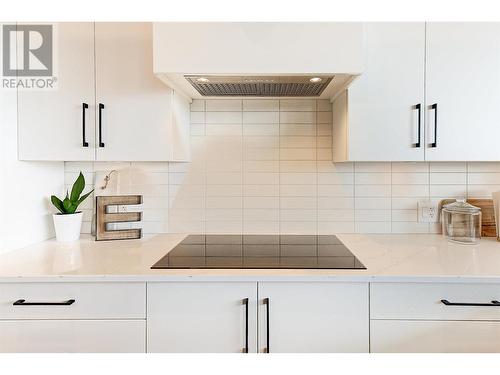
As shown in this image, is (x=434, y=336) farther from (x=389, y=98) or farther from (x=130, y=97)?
(x=130, y=97)

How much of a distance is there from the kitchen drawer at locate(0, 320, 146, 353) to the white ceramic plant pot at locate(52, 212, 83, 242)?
62 centimetres

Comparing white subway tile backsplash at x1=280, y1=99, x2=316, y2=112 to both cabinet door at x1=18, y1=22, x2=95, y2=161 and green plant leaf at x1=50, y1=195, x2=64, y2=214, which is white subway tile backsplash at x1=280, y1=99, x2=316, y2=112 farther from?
Answer: green plant leaf at x1=50, y1=195, x2=64, y2=214

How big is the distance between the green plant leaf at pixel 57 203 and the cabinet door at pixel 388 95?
1.51 m

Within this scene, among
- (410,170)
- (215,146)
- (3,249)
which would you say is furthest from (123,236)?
(410,170)

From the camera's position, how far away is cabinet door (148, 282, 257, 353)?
1344mm

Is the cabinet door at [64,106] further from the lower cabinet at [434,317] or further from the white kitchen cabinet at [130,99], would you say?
the lower cabinet at [434,317]

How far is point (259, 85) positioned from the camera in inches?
67.4

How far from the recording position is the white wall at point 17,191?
1.66 m

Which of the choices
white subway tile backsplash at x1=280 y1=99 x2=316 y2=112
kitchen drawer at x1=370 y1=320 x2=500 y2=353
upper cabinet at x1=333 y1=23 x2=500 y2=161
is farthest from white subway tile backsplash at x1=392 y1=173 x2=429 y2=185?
kitchen drawer at x1=370 y1=320 x2=500 y2=353

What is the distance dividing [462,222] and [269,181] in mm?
1066

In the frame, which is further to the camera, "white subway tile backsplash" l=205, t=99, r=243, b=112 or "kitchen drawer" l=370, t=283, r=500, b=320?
"white subway tile backsplash" l=205, t=99, r=243, b=112

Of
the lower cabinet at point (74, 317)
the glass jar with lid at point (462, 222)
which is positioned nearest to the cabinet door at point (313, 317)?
the lower cabinet at point (74, 317)

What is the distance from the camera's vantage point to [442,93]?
170 cm

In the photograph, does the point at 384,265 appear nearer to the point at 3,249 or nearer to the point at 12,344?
the point at 12,344
